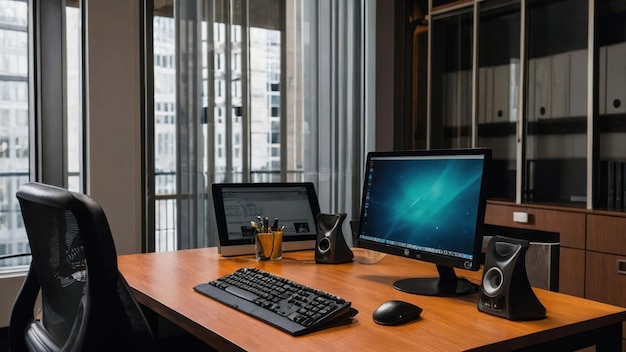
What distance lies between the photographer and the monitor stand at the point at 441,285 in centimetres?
162

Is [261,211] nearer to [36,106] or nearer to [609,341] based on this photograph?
[609,341]

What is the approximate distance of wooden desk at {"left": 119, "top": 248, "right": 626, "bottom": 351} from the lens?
122 centimetres

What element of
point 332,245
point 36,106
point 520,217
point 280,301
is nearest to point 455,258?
point 280,301

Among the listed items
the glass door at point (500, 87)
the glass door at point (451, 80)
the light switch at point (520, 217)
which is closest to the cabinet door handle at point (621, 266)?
the light switch at point (520, 217)

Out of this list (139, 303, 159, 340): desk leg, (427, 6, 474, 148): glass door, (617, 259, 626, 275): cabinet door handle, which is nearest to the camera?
(139, 303, 159, 340): desk leg

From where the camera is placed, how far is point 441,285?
1683mm

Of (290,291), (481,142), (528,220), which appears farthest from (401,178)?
(481,142)

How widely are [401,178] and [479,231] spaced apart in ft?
1.15

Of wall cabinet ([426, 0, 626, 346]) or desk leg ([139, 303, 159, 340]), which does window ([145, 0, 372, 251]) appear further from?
desk leg ([139, 303, 159, 340])

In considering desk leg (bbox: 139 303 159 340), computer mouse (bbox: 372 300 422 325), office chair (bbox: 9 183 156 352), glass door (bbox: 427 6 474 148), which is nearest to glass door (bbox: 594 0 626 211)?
Answer: glass door (bbox: 427 6 474 148)

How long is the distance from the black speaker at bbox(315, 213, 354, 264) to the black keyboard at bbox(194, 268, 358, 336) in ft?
1.28

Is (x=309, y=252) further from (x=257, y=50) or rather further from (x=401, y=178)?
(x=257, y=50)

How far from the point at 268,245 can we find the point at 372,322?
848 mm

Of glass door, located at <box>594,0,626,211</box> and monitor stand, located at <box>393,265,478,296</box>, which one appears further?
glass door, located at <box>594,0,626,211</box>
